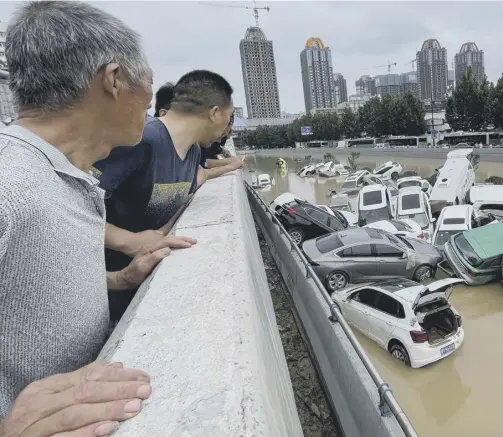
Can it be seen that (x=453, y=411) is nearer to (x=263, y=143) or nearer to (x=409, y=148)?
(x=409, y=148)

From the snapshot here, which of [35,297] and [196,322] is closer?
[35,297]

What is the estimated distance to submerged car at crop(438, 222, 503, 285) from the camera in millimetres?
8734

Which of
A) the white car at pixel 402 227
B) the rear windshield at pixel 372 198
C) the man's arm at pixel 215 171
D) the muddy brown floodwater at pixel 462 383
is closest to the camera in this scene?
the man's arm at pixel 215 171

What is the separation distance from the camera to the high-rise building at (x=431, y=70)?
11099cm

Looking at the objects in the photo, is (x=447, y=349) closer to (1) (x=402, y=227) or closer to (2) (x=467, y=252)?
(2) (x=467, y=252)

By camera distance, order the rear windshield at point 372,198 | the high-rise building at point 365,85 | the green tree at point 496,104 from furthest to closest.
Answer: the high-rise building at point 365,85, the green tree at point 496,104, the rear windshield at point 372,198

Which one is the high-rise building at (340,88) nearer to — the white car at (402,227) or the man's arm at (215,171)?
the white car at (402,227)

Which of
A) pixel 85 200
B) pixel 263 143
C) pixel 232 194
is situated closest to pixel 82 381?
pixel 85 200

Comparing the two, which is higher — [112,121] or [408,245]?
[112,121]

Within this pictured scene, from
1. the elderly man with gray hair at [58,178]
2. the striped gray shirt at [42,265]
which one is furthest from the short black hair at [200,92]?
the striped gray shirt at [42,265]

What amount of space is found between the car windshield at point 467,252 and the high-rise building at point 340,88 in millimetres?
151091

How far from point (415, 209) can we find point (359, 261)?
555 centimetres

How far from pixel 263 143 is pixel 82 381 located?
325 ft

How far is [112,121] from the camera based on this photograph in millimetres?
1268
